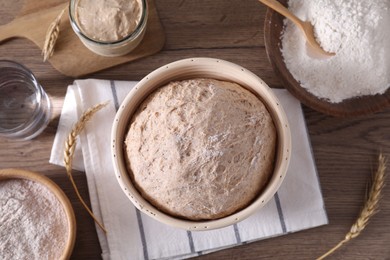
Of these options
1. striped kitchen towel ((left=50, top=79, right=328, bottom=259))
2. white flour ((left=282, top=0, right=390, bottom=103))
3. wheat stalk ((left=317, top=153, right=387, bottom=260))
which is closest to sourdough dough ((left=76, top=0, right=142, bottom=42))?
striped kitchen towel ((left=50, top=79, right=328, bottom=259))

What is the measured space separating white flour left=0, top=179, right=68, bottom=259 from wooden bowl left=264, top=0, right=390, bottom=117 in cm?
54

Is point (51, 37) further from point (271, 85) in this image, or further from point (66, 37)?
point (271, 85)

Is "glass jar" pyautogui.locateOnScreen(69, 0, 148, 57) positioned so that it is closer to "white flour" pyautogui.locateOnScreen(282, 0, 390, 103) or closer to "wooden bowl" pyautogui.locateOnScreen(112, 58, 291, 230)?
"wooden bowl" pyautogui.locateOnScreen(112, 58, 291, 230)

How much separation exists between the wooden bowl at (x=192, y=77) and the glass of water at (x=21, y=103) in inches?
9.7

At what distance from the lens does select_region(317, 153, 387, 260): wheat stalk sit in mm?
1084

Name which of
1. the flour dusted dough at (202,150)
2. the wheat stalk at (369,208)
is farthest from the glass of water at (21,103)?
the wheat stalk at (369,208)

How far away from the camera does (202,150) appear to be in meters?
0.86

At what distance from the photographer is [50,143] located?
1.12 m

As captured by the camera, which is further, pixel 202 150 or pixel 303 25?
pixel 303 25

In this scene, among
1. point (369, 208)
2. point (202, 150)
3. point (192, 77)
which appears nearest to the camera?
point (202, 150)

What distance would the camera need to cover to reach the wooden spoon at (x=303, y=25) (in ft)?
3.35

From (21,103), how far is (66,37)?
7.1 inches

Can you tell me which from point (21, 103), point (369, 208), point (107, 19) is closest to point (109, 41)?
point (107, 19)

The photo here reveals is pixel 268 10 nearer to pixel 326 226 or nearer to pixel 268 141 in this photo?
pixel 268 141
